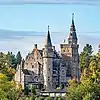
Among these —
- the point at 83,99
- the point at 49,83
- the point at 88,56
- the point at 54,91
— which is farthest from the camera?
the point at 88,56

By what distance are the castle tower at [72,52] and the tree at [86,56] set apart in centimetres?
466

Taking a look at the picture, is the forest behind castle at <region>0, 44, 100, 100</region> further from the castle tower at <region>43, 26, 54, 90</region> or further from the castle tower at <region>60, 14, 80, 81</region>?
the castle tower at <region>43, 26, 54, 90</region>

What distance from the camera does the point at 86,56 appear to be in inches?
6599

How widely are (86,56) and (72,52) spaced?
50.4 feet

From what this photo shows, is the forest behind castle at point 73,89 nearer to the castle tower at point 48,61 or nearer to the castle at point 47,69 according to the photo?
the castle at point 47,69

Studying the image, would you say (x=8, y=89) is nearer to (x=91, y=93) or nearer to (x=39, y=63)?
(x=91, y=93)

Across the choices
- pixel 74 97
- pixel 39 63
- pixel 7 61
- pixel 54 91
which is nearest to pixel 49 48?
pixel 39 63

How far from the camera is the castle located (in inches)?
5605

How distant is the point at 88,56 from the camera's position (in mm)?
167750

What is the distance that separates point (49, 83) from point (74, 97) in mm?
36656

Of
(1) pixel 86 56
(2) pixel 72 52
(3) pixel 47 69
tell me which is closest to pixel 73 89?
(3) pixel 47 69

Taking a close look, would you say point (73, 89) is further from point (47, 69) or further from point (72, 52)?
point (72, 52)

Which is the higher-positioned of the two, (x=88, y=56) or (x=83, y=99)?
(x=88, y=56)

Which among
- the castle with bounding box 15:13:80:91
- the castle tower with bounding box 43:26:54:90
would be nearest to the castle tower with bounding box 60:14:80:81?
the castle with bounding box 15:13:80:91
